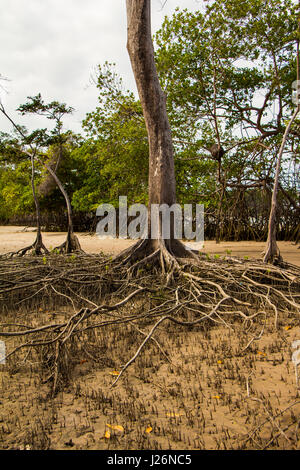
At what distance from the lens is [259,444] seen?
1.76 meters

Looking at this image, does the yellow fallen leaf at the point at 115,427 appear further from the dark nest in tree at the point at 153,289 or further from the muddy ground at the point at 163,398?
the dark nest in tree at the point at 153,289

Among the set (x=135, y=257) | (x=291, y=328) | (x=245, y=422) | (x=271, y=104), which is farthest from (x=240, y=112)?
(x=245, y=422)

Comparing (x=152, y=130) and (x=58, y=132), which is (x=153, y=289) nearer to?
(x=152, y=130)

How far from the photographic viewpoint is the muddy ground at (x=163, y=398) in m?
1.87

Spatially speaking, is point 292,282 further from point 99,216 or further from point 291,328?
point 99,216

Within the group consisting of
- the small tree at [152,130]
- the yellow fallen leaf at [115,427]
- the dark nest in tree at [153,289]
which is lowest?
the yellow fallen leaf at [115,427]

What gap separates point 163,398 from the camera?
228 centimetres

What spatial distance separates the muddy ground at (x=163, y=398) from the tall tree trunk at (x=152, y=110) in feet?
7.51

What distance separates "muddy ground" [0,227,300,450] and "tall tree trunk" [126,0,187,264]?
7.51 feet

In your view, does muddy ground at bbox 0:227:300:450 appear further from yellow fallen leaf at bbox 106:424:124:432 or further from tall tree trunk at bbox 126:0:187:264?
tall tree trunk at bbox 126:0:187:264

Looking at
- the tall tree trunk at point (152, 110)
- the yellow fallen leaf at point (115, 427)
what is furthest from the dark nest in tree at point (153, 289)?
the yellow fallen leaf at point (115, 427)

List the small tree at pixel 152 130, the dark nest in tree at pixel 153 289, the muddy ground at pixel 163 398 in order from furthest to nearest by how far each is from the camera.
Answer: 1. the small tree at pixel 152 130
2. the dark nest in tree at pixel 153 289
3. the muddy ground at pixel 163 398

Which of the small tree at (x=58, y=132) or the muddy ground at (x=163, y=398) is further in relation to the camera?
the small tree at (x=58, y=132)

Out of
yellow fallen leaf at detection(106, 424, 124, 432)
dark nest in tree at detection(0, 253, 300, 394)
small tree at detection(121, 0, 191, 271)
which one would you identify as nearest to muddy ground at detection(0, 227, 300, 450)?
yellow fallen leaf at detection(106, 424, 124, 432)
